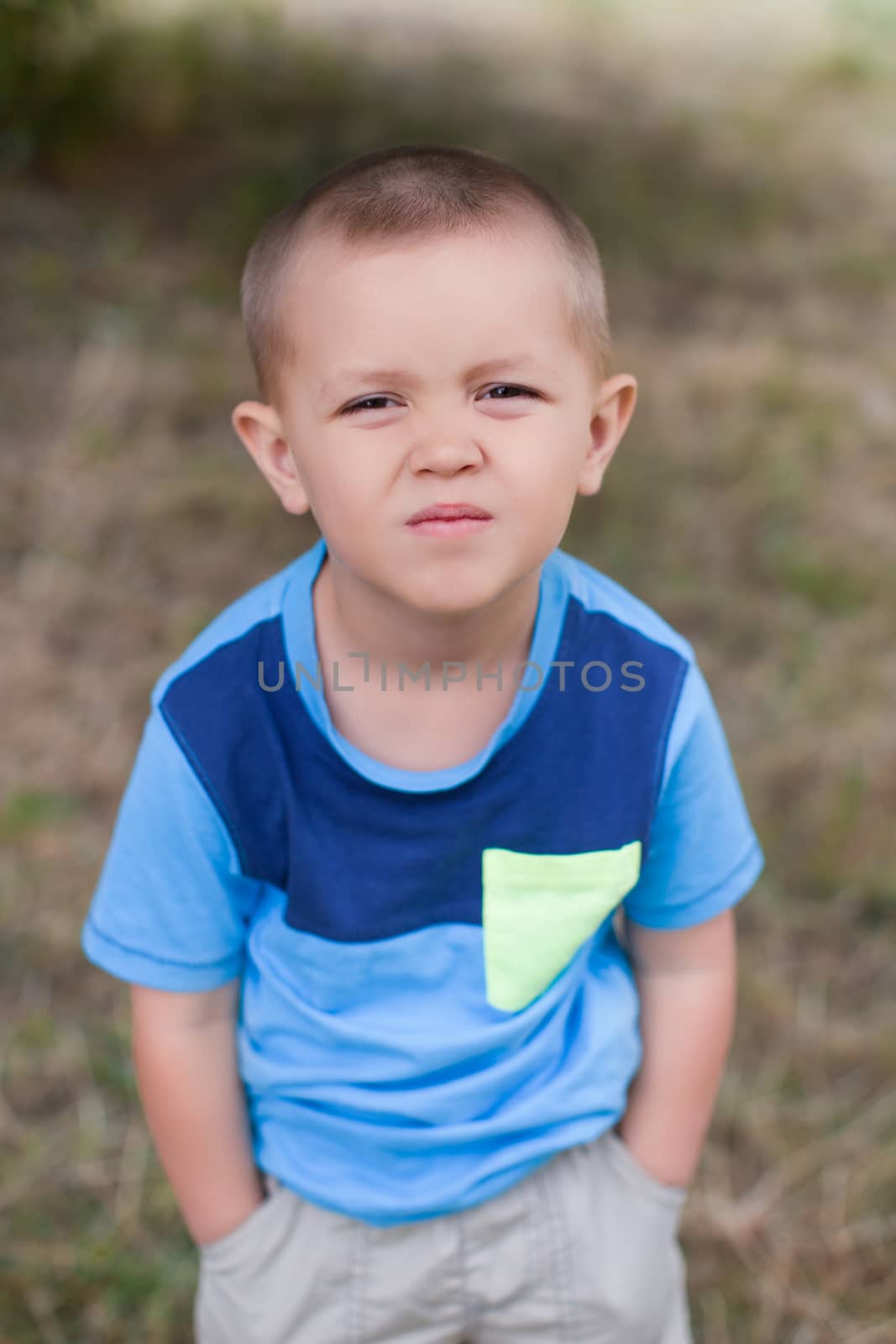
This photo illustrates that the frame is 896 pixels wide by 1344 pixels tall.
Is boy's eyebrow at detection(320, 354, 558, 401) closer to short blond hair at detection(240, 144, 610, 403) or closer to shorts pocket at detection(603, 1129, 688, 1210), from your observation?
short blond hair at detection(240, 144, 610, 403)

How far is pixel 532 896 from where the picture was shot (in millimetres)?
1186

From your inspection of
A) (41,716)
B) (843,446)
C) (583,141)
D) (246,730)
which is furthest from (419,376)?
(583,141)

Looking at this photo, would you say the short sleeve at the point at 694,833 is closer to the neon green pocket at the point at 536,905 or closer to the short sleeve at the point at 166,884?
the neon green pocket at the point at 536,905

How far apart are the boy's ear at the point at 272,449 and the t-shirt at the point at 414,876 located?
0.10 meters

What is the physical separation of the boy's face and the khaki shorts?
0.63 metres

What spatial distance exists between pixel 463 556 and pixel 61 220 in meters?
3.60

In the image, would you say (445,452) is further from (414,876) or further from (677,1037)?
(677,1037)

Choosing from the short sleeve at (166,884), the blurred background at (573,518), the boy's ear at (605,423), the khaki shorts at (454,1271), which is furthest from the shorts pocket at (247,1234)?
the boy's ear at (605,423)

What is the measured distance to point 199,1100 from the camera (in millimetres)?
1249

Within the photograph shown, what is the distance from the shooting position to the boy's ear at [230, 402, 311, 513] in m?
A: 1.11

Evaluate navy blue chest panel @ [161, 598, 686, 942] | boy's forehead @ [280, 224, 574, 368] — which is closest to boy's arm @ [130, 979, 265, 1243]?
navy blue chest panel @ [161, 598, 686, 942]

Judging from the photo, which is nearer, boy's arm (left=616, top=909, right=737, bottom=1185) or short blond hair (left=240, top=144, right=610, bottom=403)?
short blond hair (left=240, top=144, right=610, bottom=403)

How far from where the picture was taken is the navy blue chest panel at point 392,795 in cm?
114

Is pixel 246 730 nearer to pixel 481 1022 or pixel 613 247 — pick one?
pixel 481 1022
